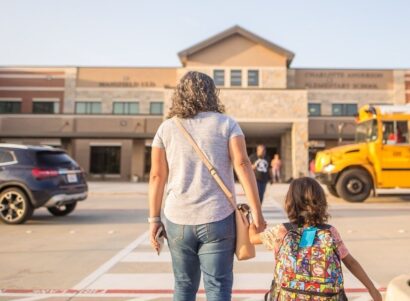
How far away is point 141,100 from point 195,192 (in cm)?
3467

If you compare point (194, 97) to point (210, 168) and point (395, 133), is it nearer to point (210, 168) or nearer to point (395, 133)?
point (210, 168)

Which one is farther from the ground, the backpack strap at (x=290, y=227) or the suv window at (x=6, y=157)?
the suv window at (x=6, y=157)

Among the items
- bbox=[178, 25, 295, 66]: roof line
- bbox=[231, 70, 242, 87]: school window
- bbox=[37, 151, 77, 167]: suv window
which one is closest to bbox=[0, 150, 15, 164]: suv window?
bbox=[37, 151, 77, 167]: suv window

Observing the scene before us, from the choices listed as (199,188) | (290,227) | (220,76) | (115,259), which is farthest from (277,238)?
(220,76)

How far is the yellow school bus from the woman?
1180 cm

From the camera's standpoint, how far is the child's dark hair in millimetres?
2637

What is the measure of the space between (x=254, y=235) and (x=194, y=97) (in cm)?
96

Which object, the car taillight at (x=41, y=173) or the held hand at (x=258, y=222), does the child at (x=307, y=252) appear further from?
the car taillight at (x=41, y=173)

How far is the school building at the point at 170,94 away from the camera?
95.8ft

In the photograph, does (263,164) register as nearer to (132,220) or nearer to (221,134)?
(132,220)

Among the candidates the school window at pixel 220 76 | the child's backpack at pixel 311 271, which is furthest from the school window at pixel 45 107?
the child's backpack at pixel 311 271

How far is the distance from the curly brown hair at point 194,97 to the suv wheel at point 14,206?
7435mm

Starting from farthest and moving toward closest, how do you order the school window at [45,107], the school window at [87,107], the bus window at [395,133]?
the school window at [45,107], the school window at [87,107], the bus window at [395,133]

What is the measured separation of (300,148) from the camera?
1128 inches
